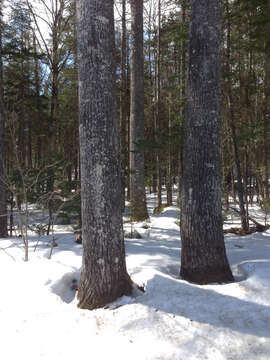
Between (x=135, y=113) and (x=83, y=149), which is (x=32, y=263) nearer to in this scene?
(x=83, y=149)

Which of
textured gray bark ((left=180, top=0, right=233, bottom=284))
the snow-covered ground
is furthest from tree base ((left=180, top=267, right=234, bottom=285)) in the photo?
the snow-covered ground

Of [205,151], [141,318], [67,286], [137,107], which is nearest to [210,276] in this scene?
[141,318]

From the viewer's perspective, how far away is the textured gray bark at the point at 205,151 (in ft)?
13.2

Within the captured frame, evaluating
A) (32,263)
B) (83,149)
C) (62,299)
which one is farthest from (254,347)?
(32,263)

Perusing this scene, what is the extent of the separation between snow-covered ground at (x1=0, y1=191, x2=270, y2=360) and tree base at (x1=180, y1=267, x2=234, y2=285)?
219 millimetres

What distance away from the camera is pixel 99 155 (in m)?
3.41

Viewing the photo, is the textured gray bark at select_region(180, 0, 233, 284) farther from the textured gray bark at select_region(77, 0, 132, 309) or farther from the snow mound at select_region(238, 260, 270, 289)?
the textured gray bark at select_region(77, 0, 132, 309)

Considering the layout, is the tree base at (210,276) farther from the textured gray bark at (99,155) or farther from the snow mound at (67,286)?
the snow mound at (67,286)

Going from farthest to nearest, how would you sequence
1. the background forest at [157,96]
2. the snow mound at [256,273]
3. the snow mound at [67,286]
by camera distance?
the background forest at [157,96] → the snow mound at [67,286] → the snow mound at [256,273]

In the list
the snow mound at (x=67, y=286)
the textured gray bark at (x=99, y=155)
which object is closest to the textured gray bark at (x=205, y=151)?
the textured gray bark at (x=99, y=155)

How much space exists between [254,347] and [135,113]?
8.65 meters

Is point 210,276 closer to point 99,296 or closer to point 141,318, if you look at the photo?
point 141,318

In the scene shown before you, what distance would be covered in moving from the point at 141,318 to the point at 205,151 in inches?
96.5

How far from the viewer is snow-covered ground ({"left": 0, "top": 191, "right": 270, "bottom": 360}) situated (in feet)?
8.45
